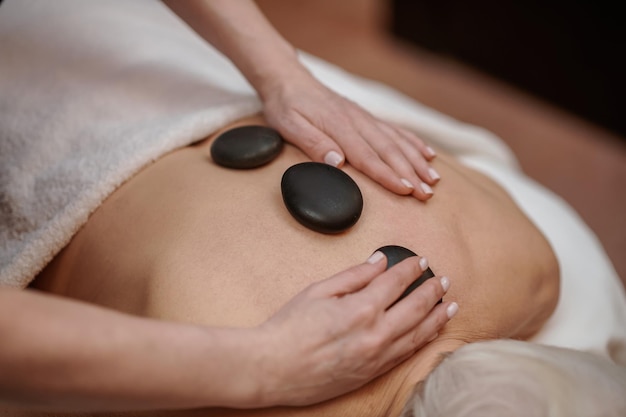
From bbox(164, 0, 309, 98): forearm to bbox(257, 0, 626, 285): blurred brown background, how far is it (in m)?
1.09

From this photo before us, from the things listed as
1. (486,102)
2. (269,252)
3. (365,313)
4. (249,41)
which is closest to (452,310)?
(365,313)

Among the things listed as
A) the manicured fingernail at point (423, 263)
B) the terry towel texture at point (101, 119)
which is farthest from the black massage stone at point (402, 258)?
the terry towel texture at point (101, 119)

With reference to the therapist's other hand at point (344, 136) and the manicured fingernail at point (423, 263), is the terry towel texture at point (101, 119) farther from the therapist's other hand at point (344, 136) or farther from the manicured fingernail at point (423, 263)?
the manicured fingernail at point (423, 263)

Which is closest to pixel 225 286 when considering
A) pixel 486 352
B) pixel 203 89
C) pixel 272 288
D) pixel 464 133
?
pixel 272 288

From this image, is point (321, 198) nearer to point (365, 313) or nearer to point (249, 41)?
point (365, 313)

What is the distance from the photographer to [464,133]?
54.8 inches

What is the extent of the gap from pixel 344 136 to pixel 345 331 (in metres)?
0.36

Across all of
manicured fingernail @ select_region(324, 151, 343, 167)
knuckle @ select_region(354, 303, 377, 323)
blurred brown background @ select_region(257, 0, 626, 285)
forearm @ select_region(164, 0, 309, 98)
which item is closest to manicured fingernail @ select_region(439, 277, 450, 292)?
knuckle @ select_region(354, 303, 377, 323)

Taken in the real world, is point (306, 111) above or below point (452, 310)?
above

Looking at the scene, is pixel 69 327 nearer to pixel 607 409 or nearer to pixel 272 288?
pixel 272 288

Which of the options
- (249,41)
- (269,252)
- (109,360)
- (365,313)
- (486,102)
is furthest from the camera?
(486,102)

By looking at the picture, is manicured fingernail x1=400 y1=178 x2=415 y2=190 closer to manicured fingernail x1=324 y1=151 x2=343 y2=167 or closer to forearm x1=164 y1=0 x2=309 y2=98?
manicured fingernail x1=324 y1=151 x2=343 y2=167

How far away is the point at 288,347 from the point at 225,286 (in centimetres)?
15

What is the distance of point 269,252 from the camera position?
2.74ft
